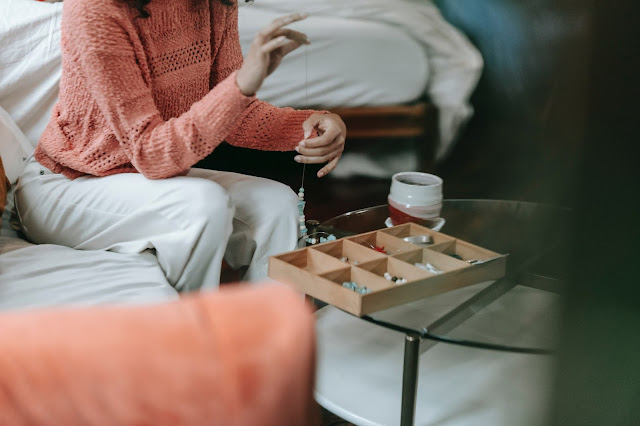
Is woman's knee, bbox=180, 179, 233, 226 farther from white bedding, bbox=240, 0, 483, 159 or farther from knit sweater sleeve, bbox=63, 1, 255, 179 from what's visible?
white bedding, bbox=240, 0, 483, 159

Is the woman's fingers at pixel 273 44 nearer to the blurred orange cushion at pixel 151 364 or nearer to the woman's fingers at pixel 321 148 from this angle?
the woman's fingers at pixel 321 148

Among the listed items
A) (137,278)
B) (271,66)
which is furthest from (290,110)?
(137,278)

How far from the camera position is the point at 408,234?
3.08 ft

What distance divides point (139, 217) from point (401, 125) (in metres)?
0.75

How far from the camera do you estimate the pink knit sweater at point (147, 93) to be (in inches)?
31.5

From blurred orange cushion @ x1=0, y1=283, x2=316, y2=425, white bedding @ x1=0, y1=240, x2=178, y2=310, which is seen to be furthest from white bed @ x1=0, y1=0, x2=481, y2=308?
blurred orange cushion @ x1=0, y1=283, x2=316, y2=425

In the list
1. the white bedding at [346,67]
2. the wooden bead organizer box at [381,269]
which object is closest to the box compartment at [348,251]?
the wooden bead organizer box at [381,269]

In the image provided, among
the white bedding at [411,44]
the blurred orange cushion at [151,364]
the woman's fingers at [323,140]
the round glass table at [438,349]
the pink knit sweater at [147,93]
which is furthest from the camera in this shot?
the white bedding at [411,44]

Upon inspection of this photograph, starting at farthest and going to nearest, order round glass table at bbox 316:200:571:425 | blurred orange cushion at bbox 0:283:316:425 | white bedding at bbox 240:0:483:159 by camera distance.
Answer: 1. white bedding at bbox 240:0:483:159
2. round glass table at bbox 316:200:571:425
3. blurred orange cushion at bbox 0:283:316:425

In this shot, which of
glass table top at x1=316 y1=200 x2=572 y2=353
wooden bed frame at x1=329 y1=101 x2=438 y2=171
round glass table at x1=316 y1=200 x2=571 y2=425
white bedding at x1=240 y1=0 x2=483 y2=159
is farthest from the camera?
wooden bed frame at x1=329 y1=101 x2=438 y2=171

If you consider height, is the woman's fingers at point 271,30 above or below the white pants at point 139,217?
above

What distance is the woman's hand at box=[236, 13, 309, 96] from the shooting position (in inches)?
29.9

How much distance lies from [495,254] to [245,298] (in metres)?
0.70

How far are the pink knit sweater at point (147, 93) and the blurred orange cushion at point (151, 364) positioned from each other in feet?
2.06
